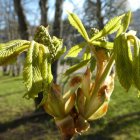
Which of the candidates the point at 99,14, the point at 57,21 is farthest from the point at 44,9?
the point at 99,14

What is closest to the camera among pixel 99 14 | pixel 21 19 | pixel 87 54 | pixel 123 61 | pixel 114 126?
pixel 123 61

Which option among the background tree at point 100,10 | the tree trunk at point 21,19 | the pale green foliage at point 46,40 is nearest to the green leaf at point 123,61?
the pale green foliage at point 46,40

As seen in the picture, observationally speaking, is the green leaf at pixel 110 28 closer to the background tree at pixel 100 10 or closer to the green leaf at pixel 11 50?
the green leaf at pixel 11 50

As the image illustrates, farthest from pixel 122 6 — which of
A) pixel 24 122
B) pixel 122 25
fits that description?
pixel 122 25

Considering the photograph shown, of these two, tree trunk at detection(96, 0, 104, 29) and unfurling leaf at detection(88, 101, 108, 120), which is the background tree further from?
unfurling leaf at detection(88, 101, 108, 120)

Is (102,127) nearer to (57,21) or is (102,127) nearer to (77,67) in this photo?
(57,21)
